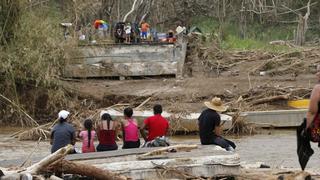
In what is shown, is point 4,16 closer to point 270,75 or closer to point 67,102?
point 67,102

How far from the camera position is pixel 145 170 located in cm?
1022

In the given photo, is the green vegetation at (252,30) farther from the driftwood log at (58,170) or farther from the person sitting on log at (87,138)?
the driftwood log at (58,170)

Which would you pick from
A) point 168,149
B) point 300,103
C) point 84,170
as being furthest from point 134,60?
point 84,170

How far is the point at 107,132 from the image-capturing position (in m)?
12.0

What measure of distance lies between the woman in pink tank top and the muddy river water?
4311 mm

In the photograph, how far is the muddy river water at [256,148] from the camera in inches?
677

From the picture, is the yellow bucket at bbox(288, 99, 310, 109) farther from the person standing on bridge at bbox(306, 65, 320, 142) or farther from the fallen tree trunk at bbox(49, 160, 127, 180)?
the fallen tree trunk at bbox(49, 160, 127, 180)

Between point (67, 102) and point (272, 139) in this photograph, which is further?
point (67, 102)

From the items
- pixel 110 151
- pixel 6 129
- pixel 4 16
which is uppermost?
pixel 4 16

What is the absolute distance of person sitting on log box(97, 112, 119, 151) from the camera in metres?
11.9

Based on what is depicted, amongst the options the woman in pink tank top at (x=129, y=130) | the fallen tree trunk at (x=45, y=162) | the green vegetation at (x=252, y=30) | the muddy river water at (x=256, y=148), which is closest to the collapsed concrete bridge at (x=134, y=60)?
the muddy river water at (x=256, y=148)

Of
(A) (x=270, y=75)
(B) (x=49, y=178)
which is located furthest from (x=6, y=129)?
(B) (x=49, y=178)

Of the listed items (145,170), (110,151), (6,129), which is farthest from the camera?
(6,129)

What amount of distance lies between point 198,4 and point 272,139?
74.5 feet
